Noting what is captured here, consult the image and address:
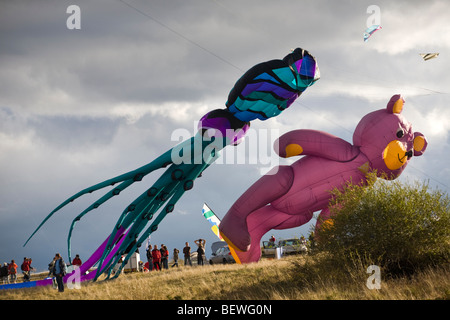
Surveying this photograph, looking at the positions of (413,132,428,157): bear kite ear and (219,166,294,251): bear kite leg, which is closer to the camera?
(219,166,294,251): bear kite leg

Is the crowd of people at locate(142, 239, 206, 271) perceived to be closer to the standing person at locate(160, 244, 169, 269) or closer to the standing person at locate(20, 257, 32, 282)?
the standing person at locate(160, 244, 169, 269)

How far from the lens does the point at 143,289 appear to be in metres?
12.5

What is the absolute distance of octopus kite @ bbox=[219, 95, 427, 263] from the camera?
1620 centimetres

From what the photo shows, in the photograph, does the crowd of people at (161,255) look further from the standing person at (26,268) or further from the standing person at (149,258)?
the standing person at (26,268)

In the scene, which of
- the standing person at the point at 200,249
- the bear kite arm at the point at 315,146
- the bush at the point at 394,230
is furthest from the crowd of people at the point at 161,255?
the bush at the point at 394,230

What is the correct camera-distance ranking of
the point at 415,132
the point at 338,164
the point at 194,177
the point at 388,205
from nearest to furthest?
1. the point at 388,205
2. the point at 194,177
3. the point at 338,164
4. the point at 415,132

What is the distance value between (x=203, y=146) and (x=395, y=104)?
25.9ft

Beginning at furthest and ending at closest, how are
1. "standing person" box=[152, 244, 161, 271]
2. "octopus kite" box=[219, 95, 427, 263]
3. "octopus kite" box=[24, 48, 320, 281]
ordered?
"standing person" box=[152, 244, 161, 271] → "octopus kite" box=[219, 95, 427, 263] → "octopus kite" box=[24, 48, 320, 281]

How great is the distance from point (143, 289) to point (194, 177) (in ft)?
12.6

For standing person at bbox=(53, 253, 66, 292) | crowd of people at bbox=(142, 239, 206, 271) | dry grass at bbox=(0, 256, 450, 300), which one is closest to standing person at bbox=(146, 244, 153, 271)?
crowd of people at bbox=(142, 239, 206, 271)
